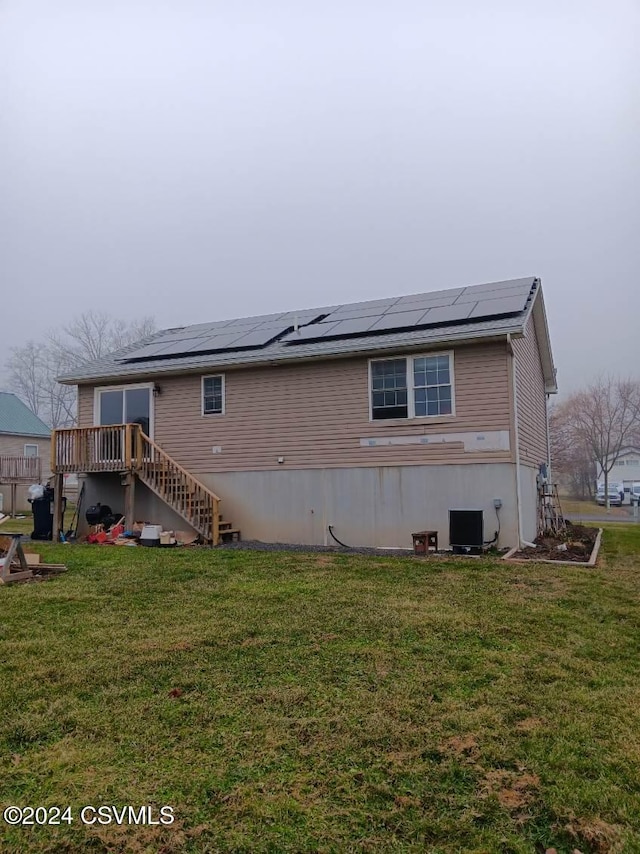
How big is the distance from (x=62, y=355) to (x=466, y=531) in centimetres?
3703

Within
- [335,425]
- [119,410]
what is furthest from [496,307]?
[119,410]

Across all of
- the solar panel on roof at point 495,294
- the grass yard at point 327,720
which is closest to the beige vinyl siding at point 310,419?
the solar panel on roof at point 495,294

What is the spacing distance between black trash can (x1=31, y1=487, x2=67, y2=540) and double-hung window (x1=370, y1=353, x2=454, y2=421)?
764cm

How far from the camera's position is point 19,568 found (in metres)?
7.90

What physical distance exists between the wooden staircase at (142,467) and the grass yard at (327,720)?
5377 millimetres

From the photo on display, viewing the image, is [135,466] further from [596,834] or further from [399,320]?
[596,834]

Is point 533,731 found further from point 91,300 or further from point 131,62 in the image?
point 91,300

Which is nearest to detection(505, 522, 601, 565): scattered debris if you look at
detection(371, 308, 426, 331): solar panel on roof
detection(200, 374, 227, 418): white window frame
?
detection(371, 308, 426, 331): solar panel on roof

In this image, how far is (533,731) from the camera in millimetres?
3170

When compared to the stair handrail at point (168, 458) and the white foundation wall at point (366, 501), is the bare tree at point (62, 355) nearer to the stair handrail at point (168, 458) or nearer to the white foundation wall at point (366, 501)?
the stair handrail at point (168, 458)

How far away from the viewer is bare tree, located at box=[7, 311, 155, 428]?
39.9 meters

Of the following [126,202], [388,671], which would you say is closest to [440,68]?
[388,671]

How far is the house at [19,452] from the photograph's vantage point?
73.4 feet

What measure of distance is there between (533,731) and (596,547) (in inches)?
349
